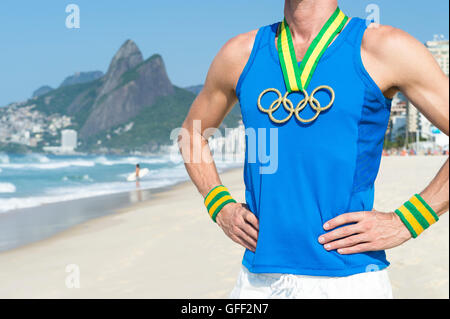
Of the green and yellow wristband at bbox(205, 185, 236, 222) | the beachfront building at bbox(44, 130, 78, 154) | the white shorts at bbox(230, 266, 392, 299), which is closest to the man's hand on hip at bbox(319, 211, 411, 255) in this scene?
the white shorts at bbox(230, 266, 392, 299)

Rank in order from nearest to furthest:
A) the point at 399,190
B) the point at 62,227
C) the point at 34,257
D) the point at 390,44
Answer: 1. the point at 390,44
2. the point at 34,257
3. the point at 62,227
4. the point at 399,190

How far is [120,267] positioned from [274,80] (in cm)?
766

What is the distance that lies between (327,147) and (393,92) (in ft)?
1.08

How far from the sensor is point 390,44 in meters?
1.66

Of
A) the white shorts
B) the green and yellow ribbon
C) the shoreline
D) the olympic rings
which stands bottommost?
the shoreline

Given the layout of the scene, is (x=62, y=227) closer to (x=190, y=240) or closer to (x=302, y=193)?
(x=190, y=240)

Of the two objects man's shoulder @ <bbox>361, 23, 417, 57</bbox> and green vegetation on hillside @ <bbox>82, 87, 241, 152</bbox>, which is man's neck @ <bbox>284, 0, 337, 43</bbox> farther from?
green vegetation on hillside @ <bbox>82, 87, 241, 152</bbox>

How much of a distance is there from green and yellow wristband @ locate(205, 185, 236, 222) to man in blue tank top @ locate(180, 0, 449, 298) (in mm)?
190

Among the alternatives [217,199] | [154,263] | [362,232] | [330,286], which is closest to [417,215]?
[362,232]

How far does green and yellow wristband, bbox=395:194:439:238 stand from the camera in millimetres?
1709

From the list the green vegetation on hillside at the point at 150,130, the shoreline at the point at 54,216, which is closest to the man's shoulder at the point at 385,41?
the shoreline at the point at 54,216

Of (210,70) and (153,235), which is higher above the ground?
(210,70)

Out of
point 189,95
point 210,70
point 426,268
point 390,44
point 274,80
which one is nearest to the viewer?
point 390,44
